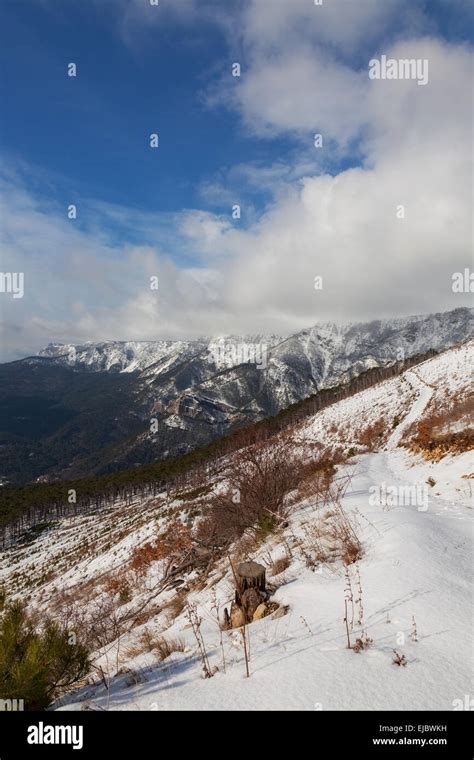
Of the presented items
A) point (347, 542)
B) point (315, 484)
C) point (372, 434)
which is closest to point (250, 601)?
point (347, 542)

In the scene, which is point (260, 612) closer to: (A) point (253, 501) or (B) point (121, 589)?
(A) point (253, 501)

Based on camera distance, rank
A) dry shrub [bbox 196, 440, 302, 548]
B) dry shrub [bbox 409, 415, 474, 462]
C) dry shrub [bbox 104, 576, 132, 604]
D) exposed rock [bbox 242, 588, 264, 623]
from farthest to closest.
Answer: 1. dry shrub [bbox 104, 576, 132, 604]
2. dry shrub [bbox 409, 415, 474, 462]
3. dry shrub [bbox 196, 440, 302, 548]
4. exposed rock [bbox 242, 588, 264, 623]

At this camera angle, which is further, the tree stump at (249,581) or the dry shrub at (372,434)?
the dry shrub at (372,434)

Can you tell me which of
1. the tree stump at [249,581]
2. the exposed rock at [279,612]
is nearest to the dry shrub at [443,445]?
the tree stump at [249,581]

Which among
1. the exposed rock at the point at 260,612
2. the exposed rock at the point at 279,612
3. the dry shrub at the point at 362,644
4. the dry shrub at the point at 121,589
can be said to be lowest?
the dry shrub at the point at 121,589

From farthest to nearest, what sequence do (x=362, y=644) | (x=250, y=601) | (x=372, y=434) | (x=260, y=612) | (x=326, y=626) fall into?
(x=372, y=434), (x=250, y=601), (x=260, y=612), (x=326, y=626), (x=362, y=644)

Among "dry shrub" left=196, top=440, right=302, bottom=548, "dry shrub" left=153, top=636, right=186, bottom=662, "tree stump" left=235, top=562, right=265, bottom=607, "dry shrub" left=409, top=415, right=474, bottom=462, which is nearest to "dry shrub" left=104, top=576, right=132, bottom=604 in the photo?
"dry shrub" left=196, top=440, right=302, bottom=548

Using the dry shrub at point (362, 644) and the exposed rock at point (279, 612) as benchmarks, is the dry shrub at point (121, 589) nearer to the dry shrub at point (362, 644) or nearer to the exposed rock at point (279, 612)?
the exposed rock at point (279, 612)

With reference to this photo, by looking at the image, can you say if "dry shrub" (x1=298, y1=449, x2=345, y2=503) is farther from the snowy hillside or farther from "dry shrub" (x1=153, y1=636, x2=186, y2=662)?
"dry shrub" (x1=153, y1=636, x2=186, y2=662)

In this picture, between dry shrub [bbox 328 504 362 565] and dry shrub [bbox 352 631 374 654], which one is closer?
dry shrub [bbox 352 631 374 654]

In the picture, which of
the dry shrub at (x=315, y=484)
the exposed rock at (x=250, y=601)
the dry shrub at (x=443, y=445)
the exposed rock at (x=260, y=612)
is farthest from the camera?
the dry shrub at (x=443, y=445)

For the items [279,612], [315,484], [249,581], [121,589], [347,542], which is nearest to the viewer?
[279,612]

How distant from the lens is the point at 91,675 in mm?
5035
